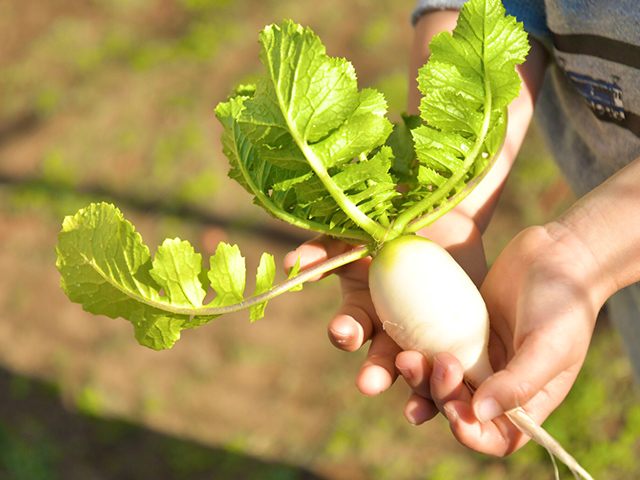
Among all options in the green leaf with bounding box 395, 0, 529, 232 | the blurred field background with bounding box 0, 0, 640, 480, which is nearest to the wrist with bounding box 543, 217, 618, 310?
the green leaf with bounding box 395, 0, 529, 232

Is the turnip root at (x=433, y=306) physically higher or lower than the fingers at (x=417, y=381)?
higher

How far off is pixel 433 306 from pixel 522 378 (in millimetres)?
343

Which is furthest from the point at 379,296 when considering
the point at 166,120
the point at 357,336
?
the point at 166,120

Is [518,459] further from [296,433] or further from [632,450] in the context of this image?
[296,433]

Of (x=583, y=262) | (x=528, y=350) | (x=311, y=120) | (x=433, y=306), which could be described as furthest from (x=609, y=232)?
(x=311, y=120)

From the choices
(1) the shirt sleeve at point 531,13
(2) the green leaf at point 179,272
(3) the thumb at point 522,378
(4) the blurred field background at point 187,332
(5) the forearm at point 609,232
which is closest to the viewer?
(3) the thumb at point 522,378

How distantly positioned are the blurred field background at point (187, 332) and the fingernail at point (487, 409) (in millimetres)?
1886

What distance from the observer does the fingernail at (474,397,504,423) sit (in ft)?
4.51

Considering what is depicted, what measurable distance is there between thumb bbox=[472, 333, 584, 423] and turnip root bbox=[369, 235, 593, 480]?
Result: 0.24m

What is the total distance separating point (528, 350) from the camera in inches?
54.2

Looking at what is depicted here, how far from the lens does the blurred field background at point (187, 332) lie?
3203mm

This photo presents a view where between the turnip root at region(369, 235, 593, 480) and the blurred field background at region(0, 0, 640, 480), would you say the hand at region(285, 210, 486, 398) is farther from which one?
the blurred field background at region(0, 0, 640, 480)

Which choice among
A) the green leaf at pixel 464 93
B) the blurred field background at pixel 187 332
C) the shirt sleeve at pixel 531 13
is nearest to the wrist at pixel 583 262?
the green leaf at pixel 464 93

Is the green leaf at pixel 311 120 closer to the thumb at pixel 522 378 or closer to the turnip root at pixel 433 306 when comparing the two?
the turnip root at pixel 433 306
